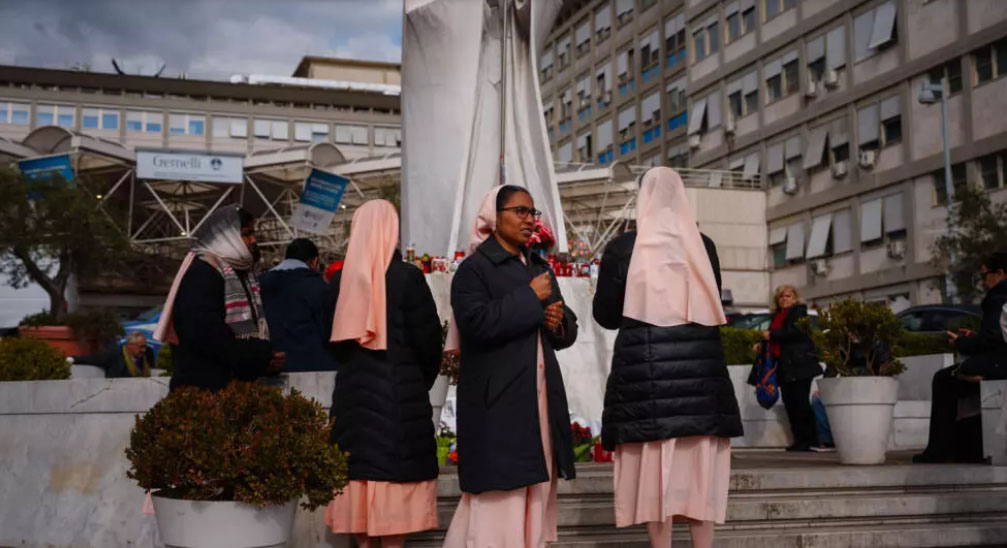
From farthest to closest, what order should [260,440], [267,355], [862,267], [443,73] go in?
[862,267] → [443,73] → [267,355] → [260,440]

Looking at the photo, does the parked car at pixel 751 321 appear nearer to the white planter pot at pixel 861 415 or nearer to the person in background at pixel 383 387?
the white planter pot at pixel 861 415

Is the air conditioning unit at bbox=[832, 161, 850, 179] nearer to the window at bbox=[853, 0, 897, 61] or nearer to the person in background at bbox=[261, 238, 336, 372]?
the window at bbox=[853, 0, 897, 61]

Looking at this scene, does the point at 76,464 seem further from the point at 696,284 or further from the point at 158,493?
the point at 696,284

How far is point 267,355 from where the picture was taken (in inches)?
235

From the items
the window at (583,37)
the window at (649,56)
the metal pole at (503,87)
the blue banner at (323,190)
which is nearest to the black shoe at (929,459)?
the metal pole at (503,87)

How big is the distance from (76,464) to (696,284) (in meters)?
4.00

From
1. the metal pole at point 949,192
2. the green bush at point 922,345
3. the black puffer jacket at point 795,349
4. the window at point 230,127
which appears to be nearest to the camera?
the black puffer jacket at point 795,349

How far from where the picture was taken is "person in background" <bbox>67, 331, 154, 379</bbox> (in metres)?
14.9

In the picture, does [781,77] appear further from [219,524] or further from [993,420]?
[219,524]

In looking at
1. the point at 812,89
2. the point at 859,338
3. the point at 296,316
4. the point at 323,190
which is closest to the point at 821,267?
the point at 812,89

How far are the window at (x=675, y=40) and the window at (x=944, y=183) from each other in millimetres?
17222

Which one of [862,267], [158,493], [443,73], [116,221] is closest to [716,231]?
[862,267]

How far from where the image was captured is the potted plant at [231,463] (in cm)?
482

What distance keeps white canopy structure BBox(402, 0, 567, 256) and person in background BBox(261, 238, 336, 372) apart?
657cm
